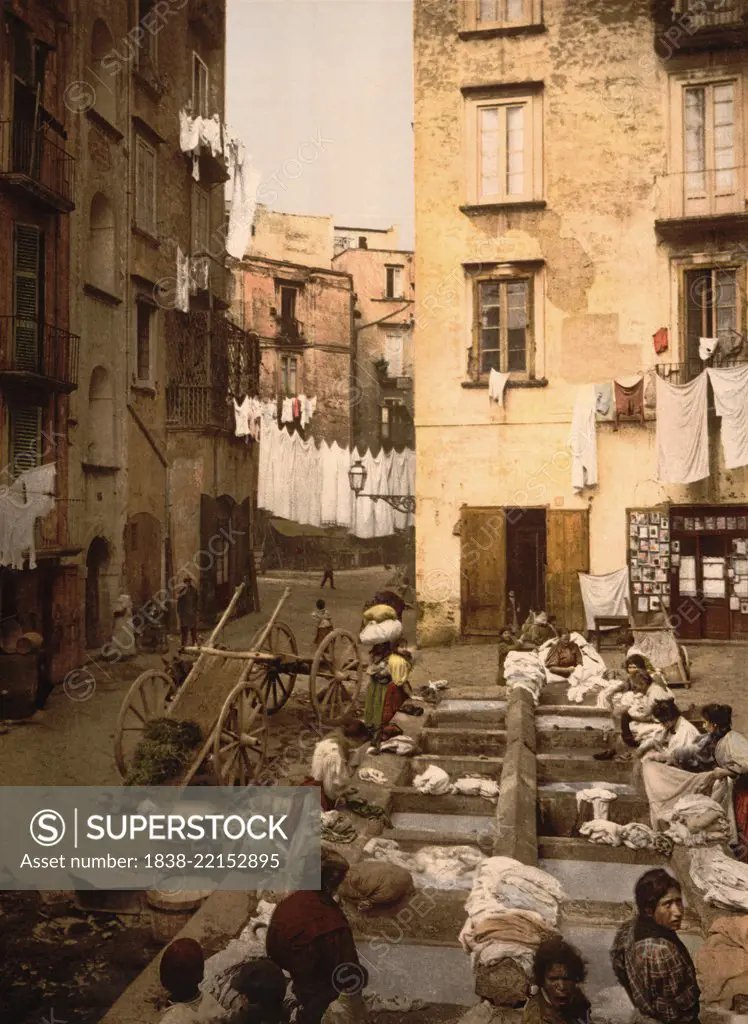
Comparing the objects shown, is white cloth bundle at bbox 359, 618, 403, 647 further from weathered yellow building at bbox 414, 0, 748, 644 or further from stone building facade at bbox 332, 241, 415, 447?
stone building facade at bbox 332, 241, 415, 447

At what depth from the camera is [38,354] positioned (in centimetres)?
638

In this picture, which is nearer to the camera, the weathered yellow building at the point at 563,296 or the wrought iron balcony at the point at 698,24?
the wrought iron balcony at the point at 698,24

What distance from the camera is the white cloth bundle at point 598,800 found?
6.79 m

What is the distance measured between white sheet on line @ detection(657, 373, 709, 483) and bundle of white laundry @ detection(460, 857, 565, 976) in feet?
18.9

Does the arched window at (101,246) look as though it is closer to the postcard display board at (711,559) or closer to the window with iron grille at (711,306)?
the window with iron grille at (711,306)

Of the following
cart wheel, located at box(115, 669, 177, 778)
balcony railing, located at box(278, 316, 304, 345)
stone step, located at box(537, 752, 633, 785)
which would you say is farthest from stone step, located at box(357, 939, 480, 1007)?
balcony railing, located at box(278, 316, 304, 345)

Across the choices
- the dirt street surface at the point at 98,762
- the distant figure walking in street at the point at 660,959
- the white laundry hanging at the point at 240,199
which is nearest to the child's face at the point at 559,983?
the distant figure walking in street at the point at 660,959

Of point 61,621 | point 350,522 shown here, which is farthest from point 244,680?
point 350,522

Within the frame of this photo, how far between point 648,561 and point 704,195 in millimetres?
4089

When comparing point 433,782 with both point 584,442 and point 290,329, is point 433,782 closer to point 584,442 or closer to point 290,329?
point 584,442

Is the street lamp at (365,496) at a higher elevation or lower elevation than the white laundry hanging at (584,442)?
lower

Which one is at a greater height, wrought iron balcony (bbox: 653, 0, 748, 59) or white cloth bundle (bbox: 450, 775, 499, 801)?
wrought iron balcony (bbox: 653, 0, 748, 59)

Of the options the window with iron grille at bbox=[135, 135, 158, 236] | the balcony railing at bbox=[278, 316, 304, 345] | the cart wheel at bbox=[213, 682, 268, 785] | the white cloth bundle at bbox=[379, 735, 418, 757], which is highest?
the window with iron grille at bbox=[135, 135, 158, 236]

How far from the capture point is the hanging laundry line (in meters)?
11.3
